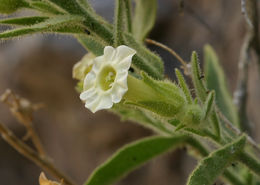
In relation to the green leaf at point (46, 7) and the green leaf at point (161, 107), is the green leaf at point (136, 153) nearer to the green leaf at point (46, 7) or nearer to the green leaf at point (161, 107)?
the green leaf at point (161, 107)

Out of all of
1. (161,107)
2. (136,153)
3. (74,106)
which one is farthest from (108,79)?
(74,106)

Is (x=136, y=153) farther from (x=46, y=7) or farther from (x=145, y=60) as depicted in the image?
(x=46, y=7)

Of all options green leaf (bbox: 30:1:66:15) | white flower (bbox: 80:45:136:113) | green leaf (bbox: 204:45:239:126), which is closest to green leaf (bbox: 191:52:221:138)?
white flower (bbox: 80:45:136:113)

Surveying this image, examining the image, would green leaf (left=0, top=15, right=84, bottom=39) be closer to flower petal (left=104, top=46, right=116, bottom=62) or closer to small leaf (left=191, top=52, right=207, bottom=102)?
flower petal (left=104, top=46, right=116, bottom=62)

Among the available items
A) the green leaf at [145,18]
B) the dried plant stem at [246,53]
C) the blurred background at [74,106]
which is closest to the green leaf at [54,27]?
the green leaf at [145,18]

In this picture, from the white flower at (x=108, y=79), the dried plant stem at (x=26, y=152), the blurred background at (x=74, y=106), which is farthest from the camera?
the blurred background at (x=74, y=106)

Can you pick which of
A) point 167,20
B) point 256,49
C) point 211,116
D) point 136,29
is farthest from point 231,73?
point 211,116

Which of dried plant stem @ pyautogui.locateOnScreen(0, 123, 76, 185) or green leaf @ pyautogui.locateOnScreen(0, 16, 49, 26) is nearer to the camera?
green leaf @ pyautogui.locateOnScreen(0, 16, 49, 26)
